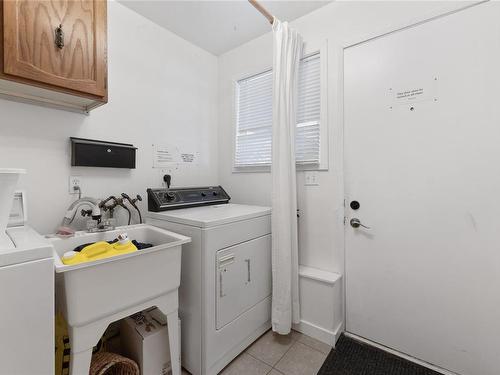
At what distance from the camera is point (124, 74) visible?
74.1 inches

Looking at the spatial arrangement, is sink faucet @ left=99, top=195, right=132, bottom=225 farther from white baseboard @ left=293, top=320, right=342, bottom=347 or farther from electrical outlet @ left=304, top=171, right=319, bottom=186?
white baseboard @ left=293, top=320, right=342, bottom=347

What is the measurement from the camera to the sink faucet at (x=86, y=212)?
5.04 ft

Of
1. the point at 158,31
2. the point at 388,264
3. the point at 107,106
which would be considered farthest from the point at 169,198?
the point at 388,264

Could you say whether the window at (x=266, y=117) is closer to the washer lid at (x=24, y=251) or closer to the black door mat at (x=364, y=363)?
the black door mat at (x=364, y=363)

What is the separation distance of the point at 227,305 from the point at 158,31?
2310 mm

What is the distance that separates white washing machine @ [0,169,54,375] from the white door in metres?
1.78

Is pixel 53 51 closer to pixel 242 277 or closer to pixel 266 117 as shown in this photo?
pixel 266 117

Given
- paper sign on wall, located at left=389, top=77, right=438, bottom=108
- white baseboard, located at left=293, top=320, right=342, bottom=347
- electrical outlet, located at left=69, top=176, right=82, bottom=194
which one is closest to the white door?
paper sign on wall, located at left=389, top=77, right=438, bottom=108

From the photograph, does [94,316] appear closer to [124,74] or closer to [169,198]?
[169,198]

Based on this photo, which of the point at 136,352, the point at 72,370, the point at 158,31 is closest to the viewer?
the point at 72,370

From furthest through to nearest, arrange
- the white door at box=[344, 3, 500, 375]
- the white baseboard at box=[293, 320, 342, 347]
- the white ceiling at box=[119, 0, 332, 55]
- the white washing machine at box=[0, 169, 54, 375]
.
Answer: the white ceiling at box=[119, 0, 332, 55] → the white baseboard at box=[293, 320, 342, 347] → the white door at box=[344, 3, 500, 375] → the white washing machine at box=[0, 169, 54, 375]

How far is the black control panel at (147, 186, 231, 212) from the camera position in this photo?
70.0 inches

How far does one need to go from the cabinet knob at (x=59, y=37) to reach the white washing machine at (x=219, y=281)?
98 centimetres

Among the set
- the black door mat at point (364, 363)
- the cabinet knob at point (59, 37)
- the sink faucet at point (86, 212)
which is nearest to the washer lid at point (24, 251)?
the sink faucet at point (86, 212)
